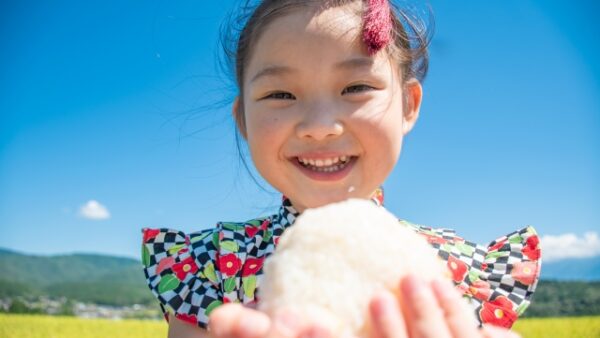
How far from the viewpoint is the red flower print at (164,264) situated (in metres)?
1.87

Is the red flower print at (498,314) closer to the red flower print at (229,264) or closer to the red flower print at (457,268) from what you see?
the red flower print at (457,268)

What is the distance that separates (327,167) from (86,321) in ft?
33.0

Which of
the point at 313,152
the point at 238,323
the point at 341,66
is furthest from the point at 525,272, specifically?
the point at 238,323

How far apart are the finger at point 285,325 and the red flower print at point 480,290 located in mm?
1277

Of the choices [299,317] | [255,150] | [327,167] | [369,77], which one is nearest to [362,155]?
[327,167]

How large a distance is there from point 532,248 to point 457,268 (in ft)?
1.10

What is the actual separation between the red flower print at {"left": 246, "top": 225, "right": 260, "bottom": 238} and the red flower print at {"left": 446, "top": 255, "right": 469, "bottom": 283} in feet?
2.54

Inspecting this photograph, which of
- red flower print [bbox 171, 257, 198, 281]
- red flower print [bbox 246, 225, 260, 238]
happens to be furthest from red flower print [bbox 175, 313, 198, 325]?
red flower print [bbox 246, 225, 260, 238]

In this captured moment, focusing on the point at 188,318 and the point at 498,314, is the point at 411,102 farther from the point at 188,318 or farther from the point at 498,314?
the point at 188,318

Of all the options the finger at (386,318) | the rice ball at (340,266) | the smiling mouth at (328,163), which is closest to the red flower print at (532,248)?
the smiling mouth at (328,163)

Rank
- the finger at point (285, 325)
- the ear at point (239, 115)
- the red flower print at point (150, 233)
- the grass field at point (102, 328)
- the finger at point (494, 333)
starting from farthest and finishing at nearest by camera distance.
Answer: the grass field at point (102, 328) < the ear at point (239, 115) < the red flower print at point (150, 233) < the finger at point (494, 333) < the finger at point (285, 325)

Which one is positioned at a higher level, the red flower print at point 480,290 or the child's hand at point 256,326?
the child's hand at point 256,326

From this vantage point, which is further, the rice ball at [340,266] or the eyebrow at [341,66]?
the eyebrow at [341,66]

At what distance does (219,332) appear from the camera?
2.37ft
